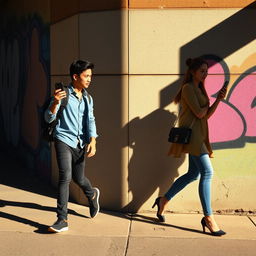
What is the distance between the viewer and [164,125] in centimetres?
514

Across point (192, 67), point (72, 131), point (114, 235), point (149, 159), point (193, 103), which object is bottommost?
point (114, 235)

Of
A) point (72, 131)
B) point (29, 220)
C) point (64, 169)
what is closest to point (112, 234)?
point (64, 169)

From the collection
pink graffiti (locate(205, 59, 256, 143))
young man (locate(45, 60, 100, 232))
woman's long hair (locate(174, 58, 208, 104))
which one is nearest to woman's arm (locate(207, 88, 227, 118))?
woman's long hair (locate(174, 58, 208, 104))

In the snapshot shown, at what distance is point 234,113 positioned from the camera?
5.11 meters

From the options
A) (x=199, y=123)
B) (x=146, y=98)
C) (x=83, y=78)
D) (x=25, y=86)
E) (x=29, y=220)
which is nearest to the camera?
(x=83, y=78)

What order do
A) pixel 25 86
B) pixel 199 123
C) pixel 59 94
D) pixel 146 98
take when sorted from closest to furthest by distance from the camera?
pixel 59 94
pixel 199 123
pixel 146 98
pixel 25 86

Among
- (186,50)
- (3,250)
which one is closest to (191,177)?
(186,50)

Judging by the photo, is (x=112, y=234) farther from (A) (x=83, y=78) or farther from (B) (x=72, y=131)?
(A) (x=83, y=78)

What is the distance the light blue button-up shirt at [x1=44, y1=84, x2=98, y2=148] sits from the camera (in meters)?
4.48

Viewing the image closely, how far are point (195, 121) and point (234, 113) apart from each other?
28.9 inches

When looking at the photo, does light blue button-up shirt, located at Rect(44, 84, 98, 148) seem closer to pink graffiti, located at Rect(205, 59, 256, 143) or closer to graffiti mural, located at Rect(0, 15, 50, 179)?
pink graffiti, located at Rect(205, 59, 256, 143)

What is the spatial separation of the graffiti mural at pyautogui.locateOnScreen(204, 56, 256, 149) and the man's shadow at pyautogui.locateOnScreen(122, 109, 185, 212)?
1.52 feet

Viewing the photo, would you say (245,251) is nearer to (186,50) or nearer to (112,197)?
(112,197)

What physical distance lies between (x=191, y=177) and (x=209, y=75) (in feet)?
3.76
